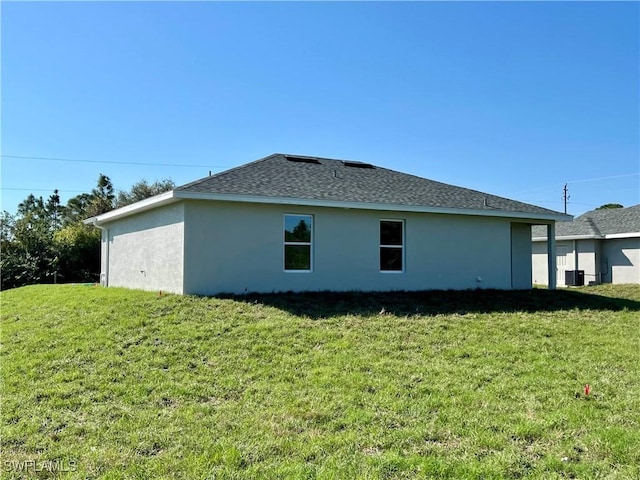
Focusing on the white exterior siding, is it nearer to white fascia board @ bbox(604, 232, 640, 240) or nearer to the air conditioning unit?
white fascia board @ bbox(604, 232, 640, 240)

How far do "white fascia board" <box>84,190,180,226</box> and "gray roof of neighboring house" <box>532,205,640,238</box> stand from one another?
65.4 feet

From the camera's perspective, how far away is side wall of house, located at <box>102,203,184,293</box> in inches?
467

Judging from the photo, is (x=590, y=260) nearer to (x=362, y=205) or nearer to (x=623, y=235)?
(x=623, y=235)

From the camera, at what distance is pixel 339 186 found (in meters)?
13.8

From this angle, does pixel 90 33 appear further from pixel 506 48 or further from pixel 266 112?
pixel 506 48

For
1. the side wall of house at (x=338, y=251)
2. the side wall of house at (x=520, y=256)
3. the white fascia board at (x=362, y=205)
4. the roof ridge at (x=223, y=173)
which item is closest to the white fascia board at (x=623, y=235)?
the white fascia board at (x=362, y=205)

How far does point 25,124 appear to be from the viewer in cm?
1399

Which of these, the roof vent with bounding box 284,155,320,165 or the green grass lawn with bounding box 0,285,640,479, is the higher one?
the roof vent with bounding box 284,155,320,165

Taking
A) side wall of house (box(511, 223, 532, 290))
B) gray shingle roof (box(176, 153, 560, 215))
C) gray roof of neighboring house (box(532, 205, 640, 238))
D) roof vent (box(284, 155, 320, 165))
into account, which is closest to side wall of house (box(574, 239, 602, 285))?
gray roof of neighboring house (box(532, 205, 640, 238))

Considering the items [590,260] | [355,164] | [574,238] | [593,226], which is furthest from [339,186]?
[593,226]

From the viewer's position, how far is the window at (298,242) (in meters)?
12.4

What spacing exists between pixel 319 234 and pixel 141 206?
526 centimetres

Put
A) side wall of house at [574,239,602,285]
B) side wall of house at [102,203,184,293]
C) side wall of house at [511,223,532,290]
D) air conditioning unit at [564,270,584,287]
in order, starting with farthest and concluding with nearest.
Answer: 1. side wall of house at [574,239,602,285]
2. air conditioning unit at [564,270,584,287]
3. side wall of house at [511,223,532,290]
4. side wall of house at [102,203,184,293]

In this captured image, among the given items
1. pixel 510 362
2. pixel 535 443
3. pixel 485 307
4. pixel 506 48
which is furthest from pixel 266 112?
pixel 535 443
